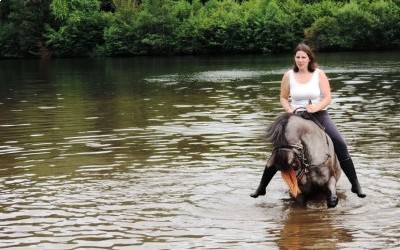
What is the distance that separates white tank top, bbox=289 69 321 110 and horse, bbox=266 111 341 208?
174mm

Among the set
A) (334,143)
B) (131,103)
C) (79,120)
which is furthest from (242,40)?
Result: (334,143)

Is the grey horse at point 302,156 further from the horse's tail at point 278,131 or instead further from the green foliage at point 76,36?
the green foliage at point 76,36

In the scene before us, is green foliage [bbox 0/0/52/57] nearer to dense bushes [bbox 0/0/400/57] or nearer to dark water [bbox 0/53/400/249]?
dense bushes [bbox 0/0/400/57]

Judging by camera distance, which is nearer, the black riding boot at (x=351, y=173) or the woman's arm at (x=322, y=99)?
the woman's arm at (x=322, y=99)

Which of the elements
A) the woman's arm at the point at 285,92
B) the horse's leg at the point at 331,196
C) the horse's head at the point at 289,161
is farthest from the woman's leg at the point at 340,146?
the horse's head at the point at 289,161

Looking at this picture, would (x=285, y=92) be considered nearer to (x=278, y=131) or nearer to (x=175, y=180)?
(x=278, y=131)

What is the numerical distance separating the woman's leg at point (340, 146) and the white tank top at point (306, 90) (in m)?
0.19

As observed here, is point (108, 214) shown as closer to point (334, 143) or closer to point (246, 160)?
point (334, 143)

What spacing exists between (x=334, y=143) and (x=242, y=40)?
162ft

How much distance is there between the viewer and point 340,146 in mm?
8234

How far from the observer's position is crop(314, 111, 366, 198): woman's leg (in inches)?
322

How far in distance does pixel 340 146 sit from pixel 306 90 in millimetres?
747

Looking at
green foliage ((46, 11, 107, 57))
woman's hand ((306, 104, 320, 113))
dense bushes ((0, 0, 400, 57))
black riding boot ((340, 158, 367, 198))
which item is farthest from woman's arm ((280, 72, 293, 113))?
green foliage ((46, 11, 107, 57))

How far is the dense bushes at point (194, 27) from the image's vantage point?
54.2m
